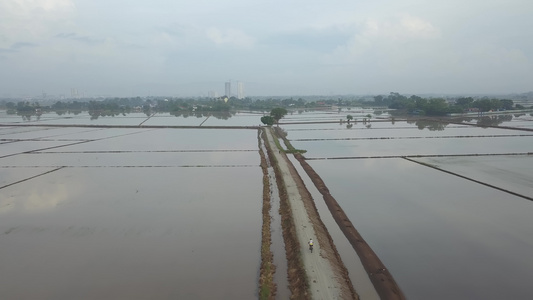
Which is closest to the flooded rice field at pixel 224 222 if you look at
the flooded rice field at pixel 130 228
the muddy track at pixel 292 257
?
the flooded rice field at pixel 130 228

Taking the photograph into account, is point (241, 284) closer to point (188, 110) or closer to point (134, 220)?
point (134, 220)

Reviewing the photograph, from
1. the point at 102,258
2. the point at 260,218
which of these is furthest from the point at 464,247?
the point at 102,258

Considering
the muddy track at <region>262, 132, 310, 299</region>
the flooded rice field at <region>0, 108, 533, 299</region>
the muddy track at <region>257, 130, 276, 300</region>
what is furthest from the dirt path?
the muddy track at <region>257, 130, 276, 300</region>

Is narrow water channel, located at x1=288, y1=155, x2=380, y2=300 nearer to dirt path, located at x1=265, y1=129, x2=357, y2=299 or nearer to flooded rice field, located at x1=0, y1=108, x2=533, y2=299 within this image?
flooded rice field, located at x1=0, y1=108, x2=533, y2=299

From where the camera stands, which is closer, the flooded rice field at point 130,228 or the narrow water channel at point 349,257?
the narrow water channel at point 349,257

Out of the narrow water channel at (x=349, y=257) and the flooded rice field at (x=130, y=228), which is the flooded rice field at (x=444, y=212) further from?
the flooded rice field at (x=130, y=228)

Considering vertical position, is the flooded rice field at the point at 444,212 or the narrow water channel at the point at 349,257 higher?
the flooded rice field at the point at 444,212
